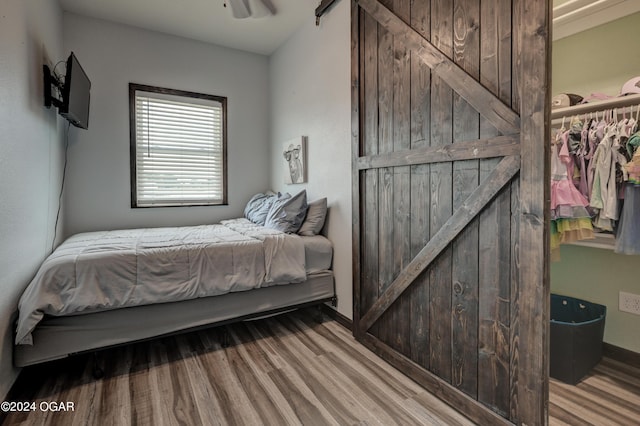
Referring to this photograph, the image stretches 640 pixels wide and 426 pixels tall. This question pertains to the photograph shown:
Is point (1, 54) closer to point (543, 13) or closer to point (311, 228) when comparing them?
point (311, 228)

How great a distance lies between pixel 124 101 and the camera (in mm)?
3463

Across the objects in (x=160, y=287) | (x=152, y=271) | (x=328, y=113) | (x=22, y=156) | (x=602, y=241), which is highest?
(x=328, y=113)

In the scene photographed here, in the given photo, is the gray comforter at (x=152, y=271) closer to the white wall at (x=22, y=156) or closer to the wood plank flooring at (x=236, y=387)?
the white wall at (x=22, y=156)

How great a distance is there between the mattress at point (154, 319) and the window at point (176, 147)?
1916 mm

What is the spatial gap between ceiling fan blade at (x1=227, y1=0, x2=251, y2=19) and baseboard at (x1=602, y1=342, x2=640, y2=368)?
389 centimetres

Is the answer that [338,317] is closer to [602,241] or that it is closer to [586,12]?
[602,241]

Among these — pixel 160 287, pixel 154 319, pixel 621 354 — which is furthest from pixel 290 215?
pixel 621 354

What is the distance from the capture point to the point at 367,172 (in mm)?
2336

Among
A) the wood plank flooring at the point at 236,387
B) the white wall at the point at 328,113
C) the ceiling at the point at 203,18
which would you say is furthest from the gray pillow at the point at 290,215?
the ceiling at the point at 203,18

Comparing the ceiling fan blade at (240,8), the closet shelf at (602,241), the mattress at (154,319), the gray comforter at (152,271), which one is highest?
the ceiling fan blade at (240,8)

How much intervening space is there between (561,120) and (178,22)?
3.71m

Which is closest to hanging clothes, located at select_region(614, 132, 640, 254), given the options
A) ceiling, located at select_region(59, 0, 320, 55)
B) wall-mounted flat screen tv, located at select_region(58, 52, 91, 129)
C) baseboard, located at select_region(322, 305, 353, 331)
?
baseboard, located at select_region(322, 305, 353, 331)

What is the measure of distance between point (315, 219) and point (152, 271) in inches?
53.7

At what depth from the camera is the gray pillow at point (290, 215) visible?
9.20 feet
